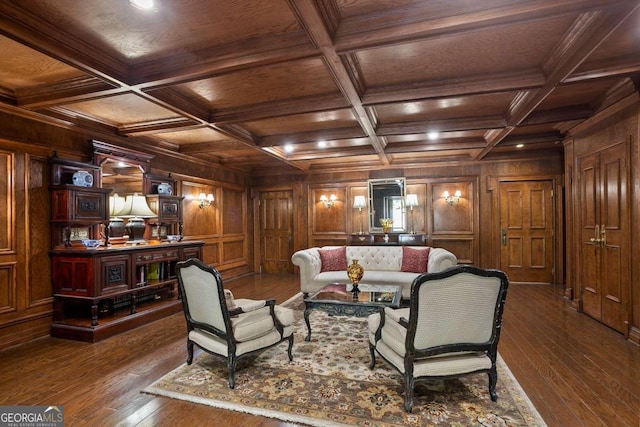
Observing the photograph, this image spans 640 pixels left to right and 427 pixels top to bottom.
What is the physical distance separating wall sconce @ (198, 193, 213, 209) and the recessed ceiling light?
15.5ft

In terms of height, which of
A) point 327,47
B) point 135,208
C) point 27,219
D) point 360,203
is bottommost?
point 27,219

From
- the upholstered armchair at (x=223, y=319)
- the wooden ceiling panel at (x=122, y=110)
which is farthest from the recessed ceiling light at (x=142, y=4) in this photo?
the upholstered armchair at (x=223, y=319)

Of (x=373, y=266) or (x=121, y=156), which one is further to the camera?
(x=373, y=266)

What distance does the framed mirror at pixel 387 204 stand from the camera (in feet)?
23.6

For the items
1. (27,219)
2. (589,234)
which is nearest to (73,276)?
(27,219)

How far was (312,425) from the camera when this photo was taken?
2.03 m

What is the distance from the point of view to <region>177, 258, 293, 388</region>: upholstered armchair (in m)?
2.50

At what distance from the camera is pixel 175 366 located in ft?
9.46

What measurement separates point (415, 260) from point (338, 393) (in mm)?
3215

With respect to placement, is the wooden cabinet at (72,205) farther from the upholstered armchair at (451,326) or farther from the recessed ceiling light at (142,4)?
the upholstered armchair at (451,326)

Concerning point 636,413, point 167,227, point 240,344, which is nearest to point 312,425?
point 240,344

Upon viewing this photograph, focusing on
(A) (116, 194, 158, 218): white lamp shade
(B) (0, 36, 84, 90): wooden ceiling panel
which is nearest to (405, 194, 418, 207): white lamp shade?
(A) (116, 194, 158, 218): white lamp shade

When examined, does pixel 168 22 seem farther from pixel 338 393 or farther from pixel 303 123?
pixel 338 393

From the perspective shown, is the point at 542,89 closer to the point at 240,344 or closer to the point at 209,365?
the point at 240,344
